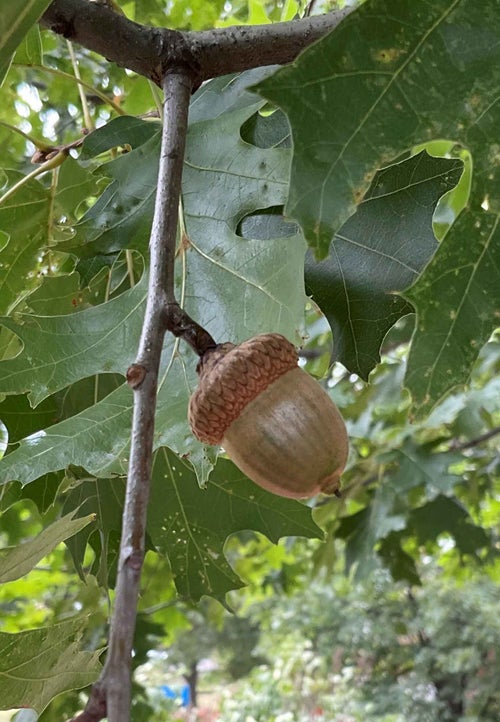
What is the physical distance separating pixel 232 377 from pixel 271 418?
5cm

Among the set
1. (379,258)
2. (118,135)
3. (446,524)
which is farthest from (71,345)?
(446,524)

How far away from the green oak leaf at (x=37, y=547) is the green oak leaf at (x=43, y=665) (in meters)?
0.07

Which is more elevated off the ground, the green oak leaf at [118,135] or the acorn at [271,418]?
the green oak leaf at [118,135]

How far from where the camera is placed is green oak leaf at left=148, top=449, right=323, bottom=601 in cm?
117

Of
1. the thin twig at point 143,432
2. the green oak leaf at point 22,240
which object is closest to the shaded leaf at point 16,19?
the thin twig at point 143,432

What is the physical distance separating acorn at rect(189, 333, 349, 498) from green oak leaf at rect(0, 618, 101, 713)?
Result: 20 centimetres

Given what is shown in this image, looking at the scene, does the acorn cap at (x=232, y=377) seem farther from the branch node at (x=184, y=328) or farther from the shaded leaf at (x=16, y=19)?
the shaded leaf at (x=16, y=19)

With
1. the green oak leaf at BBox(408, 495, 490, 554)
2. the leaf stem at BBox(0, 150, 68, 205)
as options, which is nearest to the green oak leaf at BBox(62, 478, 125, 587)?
the leaf stem at BBox(0, 150, 68, 205)

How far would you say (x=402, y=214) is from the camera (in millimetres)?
875

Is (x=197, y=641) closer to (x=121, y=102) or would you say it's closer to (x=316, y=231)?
(x=121, y=102)

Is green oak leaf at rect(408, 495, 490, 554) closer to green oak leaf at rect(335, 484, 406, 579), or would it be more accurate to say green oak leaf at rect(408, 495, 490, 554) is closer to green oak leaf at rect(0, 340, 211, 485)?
green oak leaf at rect(335, 484, 406, 579)

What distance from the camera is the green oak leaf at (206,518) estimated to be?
1171 millimetres

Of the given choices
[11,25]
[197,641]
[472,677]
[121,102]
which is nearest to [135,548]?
[11,25]

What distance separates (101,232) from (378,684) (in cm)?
589
